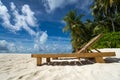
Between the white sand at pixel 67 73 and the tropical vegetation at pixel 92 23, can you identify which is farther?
the tropical vegetation at pixel 92 23

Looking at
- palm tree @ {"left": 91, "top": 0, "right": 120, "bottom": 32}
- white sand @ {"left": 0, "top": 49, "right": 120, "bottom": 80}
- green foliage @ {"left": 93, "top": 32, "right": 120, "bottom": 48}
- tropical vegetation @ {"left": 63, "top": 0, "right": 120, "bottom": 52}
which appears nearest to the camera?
white sand @ {"left": 0, "top": 49, "right": 120, "bottom": 80}

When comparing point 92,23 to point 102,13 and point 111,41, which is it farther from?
point 111,41

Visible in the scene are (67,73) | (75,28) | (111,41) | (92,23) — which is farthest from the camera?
(92,23)

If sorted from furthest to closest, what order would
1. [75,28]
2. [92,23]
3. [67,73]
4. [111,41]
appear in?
[92,23] < [75,28] < [111,41] < [67,73]

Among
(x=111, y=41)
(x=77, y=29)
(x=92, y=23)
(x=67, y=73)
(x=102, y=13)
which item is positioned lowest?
(x=67, y=73)

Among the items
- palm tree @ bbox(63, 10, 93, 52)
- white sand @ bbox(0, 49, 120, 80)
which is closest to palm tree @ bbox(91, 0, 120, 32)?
palm tree @ bbox(63, 10, 93, 52)

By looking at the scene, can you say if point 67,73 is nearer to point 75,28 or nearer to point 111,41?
point 111,41

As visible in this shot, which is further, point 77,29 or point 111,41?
point 77,29

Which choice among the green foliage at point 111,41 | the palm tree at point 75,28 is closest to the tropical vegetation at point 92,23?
the palm tree at point 75,28

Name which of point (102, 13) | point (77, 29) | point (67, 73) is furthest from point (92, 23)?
point (67, 73)

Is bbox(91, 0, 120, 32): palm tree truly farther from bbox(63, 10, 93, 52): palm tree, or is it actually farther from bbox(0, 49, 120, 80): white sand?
bbox(0, 49, 120, 80): white sand

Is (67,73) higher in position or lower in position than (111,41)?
lower

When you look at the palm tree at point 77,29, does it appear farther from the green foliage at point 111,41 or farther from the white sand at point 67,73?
the white sand at point 67,73

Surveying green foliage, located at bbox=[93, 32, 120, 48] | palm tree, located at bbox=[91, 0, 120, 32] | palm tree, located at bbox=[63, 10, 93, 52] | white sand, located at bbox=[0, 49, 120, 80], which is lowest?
white sand, located at bbox=[0, 49, 120, 80]
